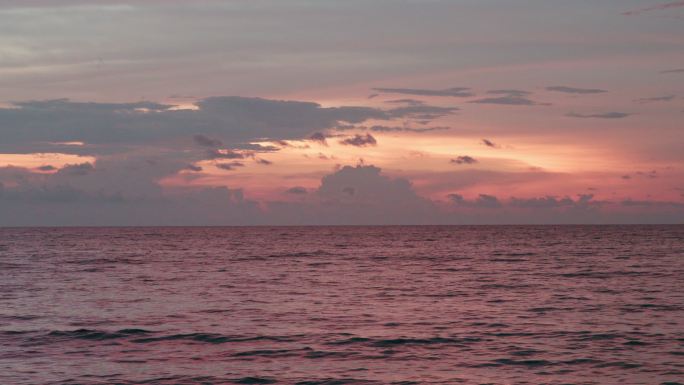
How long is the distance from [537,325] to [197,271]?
44.1 meters

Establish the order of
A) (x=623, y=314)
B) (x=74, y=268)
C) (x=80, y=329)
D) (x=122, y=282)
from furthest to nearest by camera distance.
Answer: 1. (x=74, y=268)
2. (x=122, y=282)
3. (x=623, y=314)
4. (x=80, y=329)

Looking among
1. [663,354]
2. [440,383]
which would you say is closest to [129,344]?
[440,383]

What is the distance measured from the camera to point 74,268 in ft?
255

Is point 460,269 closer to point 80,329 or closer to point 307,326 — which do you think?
point 307,326

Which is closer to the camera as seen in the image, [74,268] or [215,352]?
[215,352]

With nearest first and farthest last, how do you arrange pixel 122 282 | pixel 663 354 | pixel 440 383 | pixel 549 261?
pixel 440 383 < pixel 663 354 < pixel 122 282 < pixel 549 261

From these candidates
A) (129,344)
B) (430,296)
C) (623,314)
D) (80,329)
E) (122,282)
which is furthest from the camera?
(122,282)

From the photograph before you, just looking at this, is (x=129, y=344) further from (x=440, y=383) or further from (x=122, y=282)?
(x=122, y=282)

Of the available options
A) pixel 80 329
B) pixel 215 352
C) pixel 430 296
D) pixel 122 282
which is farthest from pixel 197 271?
pixel 215 352

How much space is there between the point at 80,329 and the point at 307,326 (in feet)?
35.6

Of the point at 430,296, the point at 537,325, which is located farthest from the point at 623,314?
the point at 430,296

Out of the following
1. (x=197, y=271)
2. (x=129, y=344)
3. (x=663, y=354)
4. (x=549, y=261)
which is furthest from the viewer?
(x=549, y=261)

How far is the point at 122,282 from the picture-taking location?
5881cm

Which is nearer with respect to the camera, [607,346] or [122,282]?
[607,346]
